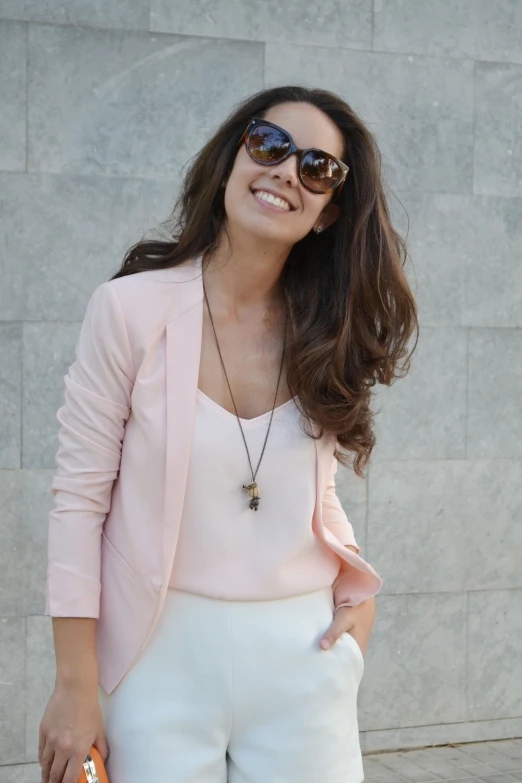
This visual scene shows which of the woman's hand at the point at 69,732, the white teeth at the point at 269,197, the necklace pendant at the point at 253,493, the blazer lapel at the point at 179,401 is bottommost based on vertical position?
the woman's hand at the point at 69,732

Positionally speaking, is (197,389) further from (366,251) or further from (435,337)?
(435,337)

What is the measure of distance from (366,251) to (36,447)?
2.31 metres

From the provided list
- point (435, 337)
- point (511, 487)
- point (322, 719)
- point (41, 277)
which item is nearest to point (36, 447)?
point (41, 277)

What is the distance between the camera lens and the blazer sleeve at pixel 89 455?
205 centimetres

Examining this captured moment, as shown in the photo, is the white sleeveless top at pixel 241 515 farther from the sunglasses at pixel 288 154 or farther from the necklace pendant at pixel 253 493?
the sunglasses at pixel 288 154

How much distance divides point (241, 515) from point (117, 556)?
25cm

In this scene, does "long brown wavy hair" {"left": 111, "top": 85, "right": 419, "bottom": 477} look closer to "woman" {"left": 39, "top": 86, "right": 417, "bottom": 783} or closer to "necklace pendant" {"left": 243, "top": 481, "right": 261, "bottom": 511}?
"woman" {"left": 39, "top": 86, "right": 417, "bottom": 783}

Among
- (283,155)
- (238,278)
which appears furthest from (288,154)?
(238,278)

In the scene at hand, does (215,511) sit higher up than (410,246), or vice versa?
(410,246)

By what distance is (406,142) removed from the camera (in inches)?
186

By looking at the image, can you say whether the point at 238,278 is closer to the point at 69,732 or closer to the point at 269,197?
the point at 269,197

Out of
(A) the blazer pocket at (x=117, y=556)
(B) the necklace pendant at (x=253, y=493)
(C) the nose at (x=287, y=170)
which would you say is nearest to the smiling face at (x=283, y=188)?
(C) the nose at (x=287, y=170)

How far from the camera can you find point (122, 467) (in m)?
2.11

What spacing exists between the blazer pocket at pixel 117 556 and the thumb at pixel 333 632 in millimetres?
Result: 414
